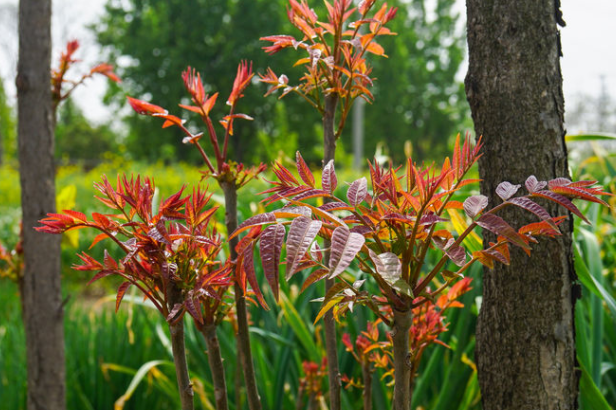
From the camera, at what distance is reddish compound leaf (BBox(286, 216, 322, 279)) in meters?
0.56

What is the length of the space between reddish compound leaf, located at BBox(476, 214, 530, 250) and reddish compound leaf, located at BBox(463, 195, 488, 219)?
0.06 ft

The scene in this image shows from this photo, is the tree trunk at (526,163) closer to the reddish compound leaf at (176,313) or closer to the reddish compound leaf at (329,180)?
the reddish compound leaf at (329,180)

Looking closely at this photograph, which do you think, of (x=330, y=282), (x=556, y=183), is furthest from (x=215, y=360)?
(x=556, y=183)

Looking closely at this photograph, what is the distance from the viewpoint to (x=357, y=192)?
69 cm

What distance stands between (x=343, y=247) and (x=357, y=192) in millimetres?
141

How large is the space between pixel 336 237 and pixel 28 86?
1209 millimetres

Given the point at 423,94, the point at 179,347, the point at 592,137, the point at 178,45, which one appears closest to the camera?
the point at 179,347

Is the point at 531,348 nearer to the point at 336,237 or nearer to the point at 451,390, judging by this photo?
the point at 451,390

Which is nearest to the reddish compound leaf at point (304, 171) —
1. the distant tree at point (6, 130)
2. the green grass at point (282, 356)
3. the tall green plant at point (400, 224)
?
the tall green plant at point (400, 224)

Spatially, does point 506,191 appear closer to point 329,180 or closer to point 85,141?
point 329,180

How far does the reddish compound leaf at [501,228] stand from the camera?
0.61 m

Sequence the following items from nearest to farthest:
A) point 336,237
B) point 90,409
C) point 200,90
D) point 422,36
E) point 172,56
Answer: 1. point 336,237
2. point 200,90
3. point 90,409
4. point 172,56
5. point 422,36

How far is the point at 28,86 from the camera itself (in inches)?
56.1

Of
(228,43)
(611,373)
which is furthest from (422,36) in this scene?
(611,373)
